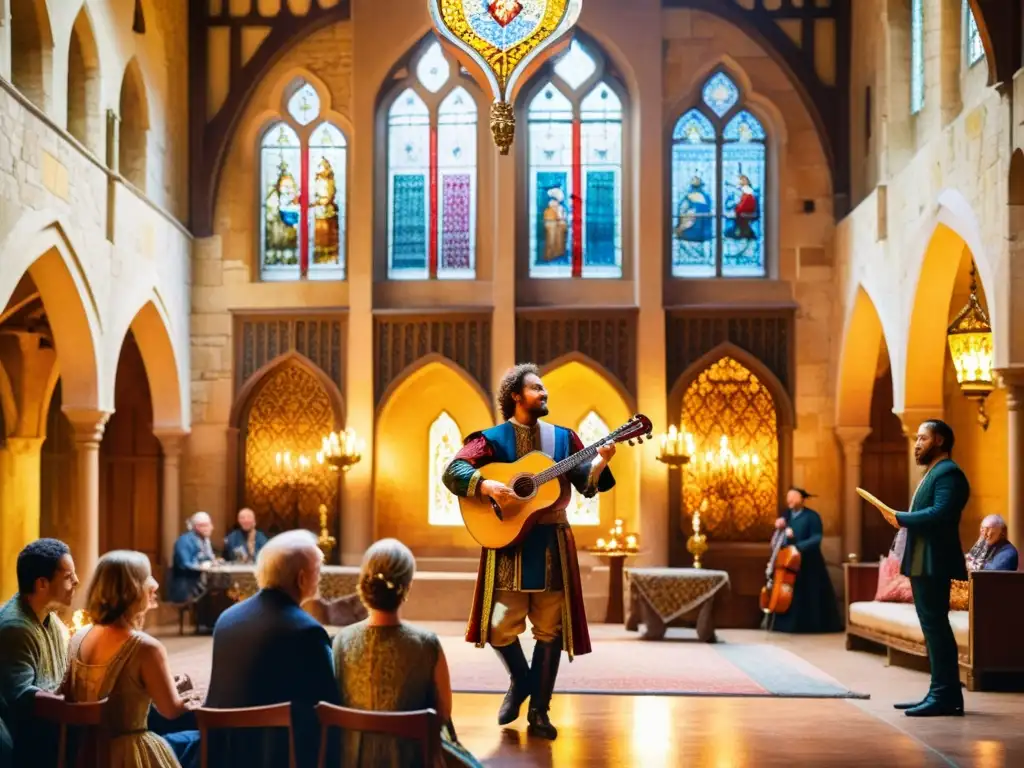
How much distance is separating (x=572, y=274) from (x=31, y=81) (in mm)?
6207

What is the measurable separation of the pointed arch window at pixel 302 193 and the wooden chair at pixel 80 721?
11020 mm

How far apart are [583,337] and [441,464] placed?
2.28 m

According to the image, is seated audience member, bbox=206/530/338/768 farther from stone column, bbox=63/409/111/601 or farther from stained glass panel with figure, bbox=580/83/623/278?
stained glass panel with figure, bbox=580/83/623/278

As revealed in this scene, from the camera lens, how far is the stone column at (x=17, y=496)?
1359 centimetres

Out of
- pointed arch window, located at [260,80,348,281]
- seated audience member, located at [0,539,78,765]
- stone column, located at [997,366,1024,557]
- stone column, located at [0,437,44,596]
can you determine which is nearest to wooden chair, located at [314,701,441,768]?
seated audience member, located at [0,539,78,765]

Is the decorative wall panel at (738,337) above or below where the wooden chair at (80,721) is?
above

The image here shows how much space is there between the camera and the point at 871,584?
1129 centimetres

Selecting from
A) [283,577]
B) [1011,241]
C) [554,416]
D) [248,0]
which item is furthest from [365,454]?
[283,577]

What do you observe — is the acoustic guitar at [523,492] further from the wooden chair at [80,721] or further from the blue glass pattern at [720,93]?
the blue glass pattern at [720,93]

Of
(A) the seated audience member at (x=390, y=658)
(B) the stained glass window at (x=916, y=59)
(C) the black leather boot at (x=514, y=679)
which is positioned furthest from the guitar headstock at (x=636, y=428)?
(B) the stained glass window at (x=916, y=59)

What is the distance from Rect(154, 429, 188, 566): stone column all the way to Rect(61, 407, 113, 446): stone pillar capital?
230 centimetres

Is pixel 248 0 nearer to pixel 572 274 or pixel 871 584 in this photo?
pixel 572 274

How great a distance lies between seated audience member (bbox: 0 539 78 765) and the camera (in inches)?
172

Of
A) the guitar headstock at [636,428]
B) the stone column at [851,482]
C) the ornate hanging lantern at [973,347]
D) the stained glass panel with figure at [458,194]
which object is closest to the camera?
the guitar headstock at [636,428]
